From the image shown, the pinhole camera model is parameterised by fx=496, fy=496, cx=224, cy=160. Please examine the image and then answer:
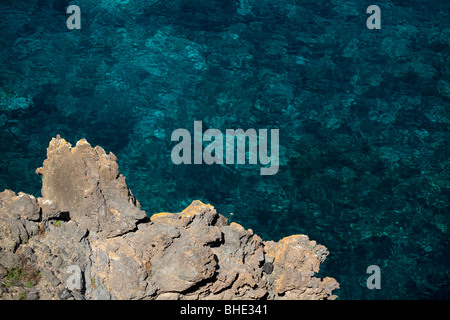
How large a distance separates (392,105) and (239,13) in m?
6.18

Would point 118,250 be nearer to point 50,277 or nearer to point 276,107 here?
point 50,277

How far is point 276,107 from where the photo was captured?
1515 centimetres

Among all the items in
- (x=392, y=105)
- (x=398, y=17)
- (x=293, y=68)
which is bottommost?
(x=392, y=105)

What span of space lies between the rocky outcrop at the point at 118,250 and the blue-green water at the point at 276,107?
6.63m

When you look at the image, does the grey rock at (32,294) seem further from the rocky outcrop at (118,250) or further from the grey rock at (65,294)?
the grey rock at (65,294)

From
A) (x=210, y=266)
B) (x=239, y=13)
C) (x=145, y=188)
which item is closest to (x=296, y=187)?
(x=145, y=188)

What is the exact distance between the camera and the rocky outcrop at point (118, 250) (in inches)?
192

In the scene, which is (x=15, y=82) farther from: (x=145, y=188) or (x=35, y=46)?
(x=145, y=188)

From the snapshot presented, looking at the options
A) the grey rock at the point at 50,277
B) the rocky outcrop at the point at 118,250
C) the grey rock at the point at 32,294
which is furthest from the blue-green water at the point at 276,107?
the grey rock at the point at 32,294

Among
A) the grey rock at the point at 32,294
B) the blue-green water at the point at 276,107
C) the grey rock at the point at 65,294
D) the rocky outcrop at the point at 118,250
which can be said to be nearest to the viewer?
the grey rock at the point at 32,294

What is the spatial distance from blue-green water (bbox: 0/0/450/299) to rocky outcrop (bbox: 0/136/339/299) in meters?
6.63

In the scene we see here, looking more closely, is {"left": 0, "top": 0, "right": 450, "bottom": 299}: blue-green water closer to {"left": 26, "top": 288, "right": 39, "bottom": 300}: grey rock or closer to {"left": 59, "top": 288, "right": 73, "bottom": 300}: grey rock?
{"left": 59, "top": 288, "right": 73, "bottom": 300}: grey rock

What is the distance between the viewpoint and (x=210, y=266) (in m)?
5.33

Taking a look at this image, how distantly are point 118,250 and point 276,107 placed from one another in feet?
34.4
